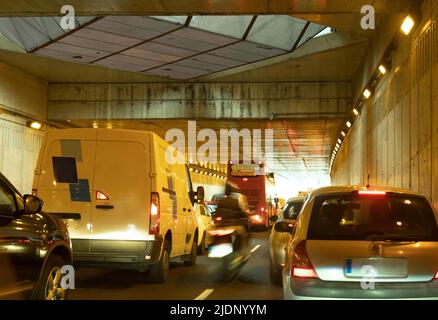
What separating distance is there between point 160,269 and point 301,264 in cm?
501

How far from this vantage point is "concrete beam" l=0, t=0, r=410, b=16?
40.6ft

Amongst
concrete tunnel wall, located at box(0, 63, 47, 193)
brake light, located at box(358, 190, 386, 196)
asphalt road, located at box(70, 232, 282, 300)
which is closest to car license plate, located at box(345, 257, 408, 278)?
brake light, located at box(358, 190, 386, 196)

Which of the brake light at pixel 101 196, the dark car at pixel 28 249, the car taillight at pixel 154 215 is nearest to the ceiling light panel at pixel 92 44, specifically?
the brake light at pixel 101 196

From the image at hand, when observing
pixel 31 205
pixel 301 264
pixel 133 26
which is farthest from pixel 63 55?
pixel 301 264

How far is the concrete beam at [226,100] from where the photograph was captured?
24.8 metres

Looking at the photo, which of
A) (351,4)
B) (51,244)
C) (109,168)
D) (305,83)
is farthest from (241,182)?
(51,244)

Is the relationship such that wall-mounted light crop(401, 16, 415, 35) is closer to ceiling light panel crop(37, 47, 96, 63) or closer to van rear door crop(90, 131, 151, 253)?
van rear door crop(90, 131, 151, 253)

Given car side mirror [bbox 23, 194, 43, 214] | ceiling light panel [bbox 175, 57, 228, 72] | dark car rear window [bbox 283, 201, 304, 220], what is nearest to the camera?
car side mirror [bbox 23, 194, 43, 214]

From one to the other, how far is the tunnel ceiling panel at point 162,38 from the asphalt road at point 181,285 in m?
7.67

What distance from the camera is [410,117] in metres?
13.1

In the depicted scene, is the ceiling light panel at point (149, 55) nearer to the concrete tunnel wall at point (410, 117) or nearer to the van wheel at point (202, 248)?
the concrete tunnel wall at point (410, 117)

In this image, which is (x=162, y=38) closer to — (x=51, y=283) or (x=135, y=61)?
(x=135, y=61)

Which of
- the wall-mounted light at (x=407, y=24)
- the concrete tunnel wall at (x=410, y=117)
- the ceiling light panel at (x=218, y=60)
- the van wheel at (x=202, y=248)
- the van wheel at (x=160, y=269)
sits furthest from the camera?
the ceiling light panel at (x=218, y=60)
